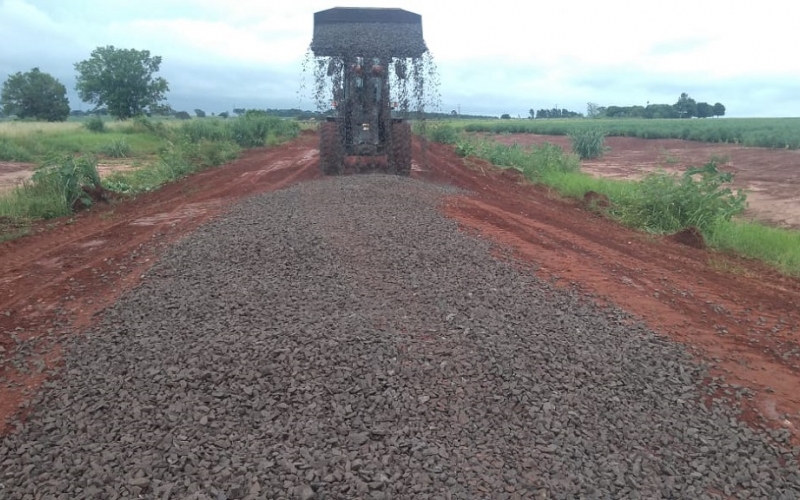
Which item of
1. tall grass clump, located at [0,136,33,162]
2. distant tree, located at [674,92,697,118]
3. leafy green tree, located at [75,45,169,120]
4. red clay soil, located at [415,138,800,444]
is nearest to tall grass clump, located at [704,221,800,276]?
red clay soil, located at [415,138,800,444]

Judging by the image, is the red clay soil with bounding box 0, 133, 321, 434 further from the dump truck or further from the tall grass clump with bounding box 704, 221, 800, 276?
the tall grass clump with bounding box 704, 221, 800, 276

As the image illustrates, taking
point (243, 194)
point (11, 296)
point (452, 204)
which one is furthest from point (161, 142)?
point (11, 296)

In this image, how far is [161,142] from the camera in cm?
2303

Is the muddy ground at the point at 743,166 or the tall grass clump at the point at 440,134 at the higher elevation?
the tall grass clump at the point at 440,134

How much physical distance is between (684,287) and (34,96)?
174 ft

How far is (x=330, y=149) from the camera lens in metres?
12.1

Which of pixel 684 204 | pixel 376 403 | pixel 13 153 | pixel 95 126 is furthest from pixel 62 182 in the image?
pixel 95 126

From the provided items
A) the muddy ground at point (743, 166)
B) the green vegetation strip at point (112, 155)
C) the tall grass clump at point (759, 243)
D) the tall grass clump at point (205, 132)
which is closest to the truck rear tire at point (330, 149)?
the green vegetation strip at point (112, 155)

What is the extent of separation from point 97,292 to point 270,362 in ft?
8.77

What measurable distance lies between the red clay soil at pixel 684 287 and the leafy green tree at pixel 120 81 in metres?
36.1

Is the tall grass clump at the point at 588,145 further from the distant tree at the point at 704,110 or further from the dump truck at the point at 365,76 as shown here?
the distant tree at the point at 704,110

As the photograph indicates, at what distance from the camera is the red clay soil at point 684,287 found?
4166 millimetres

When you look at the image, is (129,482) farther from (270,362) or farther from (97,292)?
(97,292)

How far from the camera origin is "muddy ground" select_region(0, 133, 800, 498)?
401 centimetres
